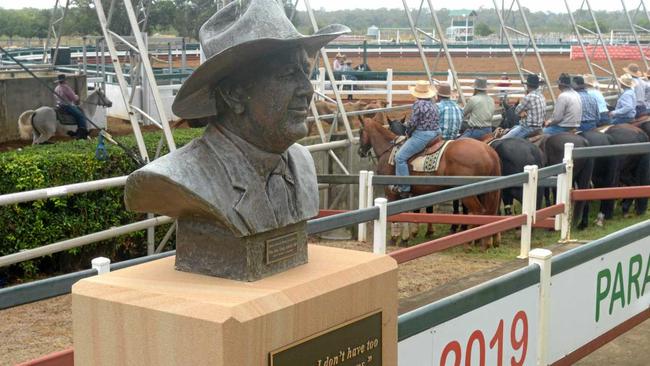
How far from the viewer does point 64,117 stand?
16375mm

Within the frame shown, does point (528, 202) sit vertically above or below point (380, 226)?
below

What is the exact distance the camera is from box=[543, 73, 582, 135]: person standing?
14.2 meters

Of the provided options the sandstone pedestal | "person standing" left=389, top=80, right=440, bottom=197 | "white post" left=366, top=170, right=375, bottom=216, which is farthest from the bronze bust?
"person standing" left=389, top=80, right=440, bottom=197

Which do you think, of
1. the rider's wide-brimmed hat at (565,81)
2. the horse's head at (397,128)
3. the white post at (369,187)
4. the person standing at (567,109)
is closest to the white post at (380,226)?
the white post at (369,187)

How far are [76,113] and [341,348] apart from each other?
1332cm

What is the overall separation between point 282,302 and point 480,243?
8786mm

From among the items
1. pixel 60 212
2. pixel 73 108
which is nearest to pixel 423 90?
pixel 60 212

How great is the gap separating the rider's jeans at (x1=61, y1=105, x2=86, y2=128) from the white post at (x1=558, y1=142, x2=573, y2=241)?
825 cm

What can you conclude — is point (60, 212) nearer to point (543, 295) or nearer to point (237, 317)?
point (543, 295)

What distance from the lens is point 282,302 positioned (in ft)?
10.8

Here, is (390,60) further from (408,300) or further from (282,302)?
(282,302)

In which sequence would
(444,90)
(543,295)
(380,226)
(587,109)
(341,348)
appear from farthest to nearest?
(587,109) → (444,90) → (380,226) → (543,295) → (341,348)

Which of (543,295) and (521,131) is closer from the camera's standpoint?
(543,295)

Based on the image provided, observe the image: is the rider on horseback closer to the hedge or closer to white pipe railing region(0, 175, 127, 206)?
the hedge
